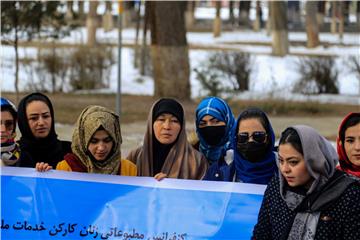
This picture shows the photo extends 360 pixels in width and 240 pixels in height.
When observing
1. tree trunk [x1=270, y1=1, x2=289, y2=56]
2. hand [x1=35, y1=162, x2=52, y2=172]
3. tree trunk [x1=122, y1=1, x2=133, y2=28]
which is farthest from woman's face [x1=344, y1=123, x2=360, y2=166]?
tree trunk [x1=122, y1=1, x2=133, y2=28]

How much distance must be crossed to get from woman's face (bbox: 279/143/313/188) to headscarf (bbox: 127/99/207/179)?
126cm

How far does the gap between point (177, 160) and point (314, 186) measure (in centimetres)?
138

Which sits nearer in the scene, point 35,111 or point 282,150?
point 282,150

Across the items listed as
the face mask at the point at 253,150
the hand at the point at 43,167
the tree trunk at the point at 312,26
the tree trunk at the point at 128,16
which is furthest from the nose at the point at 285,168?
the tree trunk at the point at 128,16

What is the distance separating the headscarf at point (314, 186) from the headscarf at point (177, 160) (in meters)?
1.27

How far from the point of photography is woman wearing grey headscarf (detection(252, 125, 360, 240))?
11.4 ft

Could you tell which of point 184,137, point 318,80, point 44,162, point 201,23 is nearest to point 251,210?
point 184,137

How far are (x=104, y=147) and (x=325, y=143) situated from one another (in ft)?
4.45

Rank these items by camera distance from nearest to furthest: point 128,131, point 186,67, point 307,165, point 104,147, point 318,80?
point 307,165, point 104,147, point 128,131, point 186,67, point 318,80

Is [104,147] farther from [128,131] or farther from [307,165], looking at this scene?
[128,131]

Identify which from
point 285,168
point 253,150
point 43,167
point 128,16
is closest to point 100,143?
point 43,167

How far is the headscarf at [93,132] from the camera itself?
14.5ft

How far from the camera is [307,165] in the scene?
3492mm

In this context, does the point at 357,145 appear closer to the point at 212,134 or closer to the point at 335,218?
the point at 335,218
